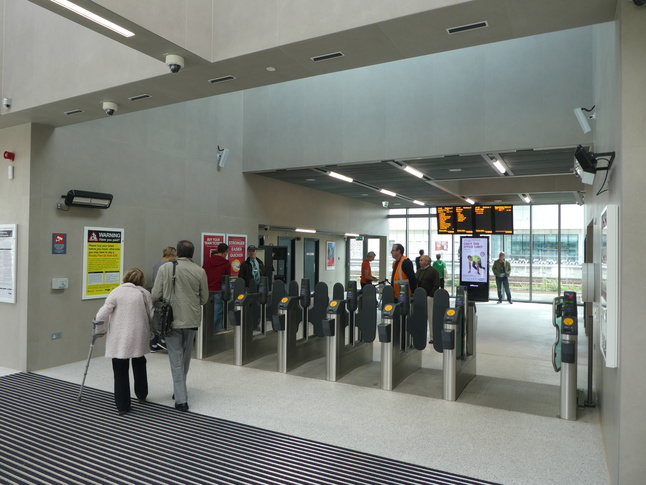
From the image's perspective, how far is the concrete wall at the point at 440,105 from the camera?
5.88 metres

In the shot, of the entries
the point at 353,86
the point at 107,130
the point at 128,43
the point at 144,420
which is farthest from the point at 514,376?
the point at 107,130

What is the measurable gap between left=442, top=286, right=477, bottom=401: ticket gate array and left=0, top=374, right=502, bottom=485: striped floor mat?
66.5 inches

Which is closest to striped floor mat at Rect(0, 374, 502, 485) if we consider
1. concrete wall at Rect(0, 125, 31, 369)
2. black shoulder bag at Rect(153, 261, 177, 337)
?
black shoulder bag at Rect(153, 261, 177, 337)

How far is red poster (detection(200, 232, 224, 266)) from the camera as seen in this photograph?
7992mm

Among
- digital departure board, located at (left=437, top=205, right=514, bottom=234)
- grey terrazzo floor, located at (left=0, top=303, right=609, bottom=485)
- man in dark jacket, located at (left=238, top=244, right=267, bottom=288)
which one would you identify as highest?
digital departure board, located at (left=437, top=205, right=514, bottom=234)

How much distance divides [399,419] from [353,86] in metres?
5.09

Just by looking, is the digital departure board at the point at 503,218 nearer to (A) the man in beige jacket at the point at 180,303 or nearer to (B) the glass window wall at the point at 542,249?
(B) the glass window wall at the point at 542,249

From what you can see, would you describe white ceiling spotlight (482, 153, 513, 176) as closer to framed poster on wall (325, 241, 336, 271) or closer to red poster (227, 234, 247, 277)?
red poster (227, 234, 247, 277)

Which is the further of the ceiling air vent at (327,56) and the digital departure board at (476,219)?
the digital departure board at (476,219)

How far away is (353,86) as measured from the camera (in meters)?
A: 7.25

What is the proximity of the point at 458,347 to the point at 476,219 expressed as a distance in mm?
5939

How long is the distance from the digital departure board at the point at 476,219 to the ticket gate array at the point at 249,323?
18.4 feet

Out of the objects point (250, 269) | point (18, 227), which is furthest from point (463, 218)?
point (18, 227)

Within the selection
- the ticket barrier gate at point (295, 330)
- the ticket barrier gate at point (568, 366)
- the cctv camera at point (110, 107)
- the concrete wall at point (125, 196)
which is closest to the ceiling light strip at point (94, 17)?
the cctv camera at point (110, 107)
